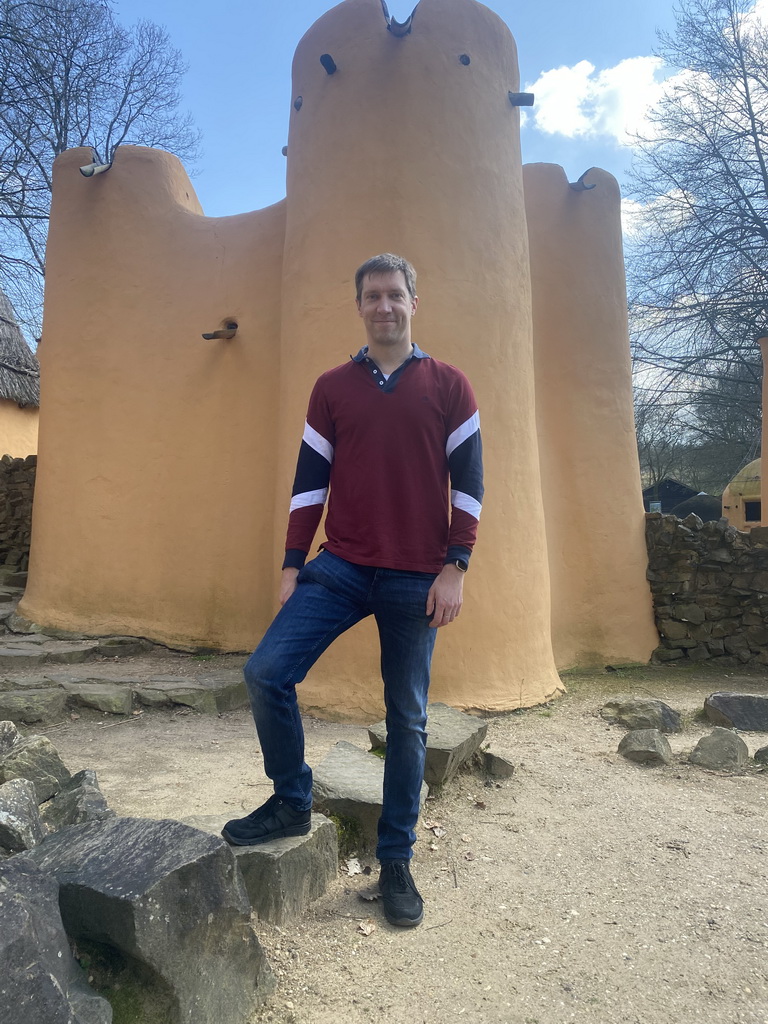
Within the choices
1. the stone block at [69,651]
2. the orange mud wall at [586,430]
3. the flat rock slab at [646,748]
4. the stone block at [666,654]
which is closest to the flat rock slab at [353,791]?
the flat rock slab at [646,748]

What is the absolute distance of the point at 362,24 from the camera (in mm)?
5270

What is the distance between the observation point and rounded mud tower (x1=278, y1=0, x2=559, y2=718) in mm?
4898

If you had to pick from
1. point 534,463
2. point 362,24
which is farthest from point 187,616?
point 362,24

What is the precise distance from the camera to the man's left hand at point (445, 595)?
2.09 metres

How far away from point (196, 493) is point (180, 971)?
4.90m

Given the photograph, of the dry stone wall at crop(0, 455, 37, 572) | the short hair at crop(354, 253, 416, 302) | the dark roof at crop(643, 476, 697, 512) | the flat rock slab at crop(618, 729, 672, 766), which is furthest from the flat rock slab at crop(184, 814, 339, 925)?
the dark roof at crop(643, 476, 697, 512)

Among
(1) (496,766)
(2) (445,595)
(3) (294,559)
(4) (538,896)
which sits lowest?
(4) (538,896)

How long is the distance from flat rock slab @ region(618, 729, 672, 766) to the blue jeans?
7.07ft

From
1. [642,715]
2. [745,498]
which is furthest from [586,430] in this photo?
[745,498]

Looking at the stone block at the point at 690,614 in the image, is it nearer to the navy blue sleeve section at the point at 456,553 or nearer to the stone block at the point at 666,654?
the stone block at the point at 666,654

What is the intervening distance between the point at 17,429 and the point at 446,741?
396 inches

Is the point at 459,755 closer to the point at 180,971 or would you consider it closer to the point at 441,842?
the point at 441,842

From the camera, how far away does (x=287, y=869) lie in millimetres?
A: 2150

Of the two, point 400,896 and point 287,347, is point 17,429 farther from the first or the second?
point 400,896
